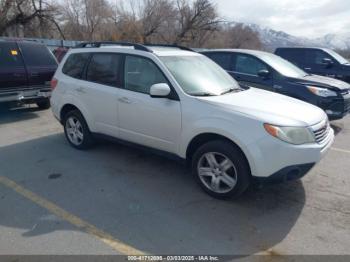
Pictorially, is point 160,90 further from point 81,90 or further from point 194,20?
point 194,20

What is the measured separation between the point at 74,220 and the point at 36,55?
6112mm

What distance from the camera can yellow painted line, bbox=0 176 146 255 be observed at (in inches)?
113

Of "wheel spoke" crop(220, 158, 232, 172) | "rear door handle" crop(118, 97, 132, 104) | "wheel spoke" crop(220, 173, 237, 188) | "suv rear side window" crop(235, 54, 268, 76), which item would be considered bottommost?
"wheel spoke" crop(220, 173, 237, 188)

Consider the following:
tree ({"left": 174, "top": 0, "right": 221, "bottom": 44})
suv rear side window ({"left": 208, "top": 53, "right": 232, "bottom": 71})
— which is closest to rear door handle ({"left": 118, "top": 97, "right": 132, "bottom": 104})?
suv rear side window ({"left": 208, "top": 53, "right": 232, "bottom": 71})

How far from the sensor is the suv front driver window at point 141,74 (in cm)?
416

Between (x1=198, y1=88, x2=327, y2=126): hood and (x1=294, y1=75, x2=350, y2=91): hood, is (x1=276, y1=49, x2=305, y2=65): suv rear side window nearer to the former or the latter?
(x1=294, y1=75, x2=350, y2=91): hood

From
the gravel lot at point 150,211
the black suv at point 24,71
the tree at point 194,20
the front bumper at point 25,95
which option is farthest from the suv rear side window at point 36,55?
the tree at point 194,20

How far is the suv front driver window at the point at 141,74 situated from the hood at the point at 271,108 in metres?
0.77

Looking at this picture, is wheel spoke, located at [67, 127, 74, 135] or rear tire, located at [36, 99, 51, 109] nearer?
wheel spoke, located at [67, 127, 74, 135]

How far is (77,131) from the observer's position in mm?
5406

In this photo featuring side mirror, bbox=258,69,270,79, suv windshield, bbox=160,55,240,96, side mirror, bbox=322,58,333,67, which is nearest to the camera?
suv windshield, bbox=160,55,240,96

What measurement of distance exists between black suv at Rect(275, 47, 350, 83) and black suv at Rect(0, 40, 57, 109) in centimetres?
804

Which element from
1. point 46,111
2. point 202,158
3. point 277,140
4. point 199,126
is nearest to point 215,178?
point 202,158

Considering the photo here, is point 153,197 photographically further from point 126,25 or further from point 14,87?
point 126,25
